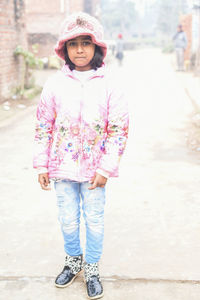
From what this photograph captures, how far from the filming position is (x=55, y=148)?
7.86 ft

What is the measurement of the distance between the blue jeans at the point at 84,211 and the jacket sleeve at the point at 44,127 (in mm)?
177

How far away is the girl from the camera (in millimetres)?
2307

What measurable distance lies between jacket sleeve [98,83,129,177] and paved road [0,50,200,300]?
818 mm

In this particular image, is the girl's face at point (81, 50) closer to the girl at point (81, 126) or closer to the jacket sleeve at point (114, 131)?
the girl at point (81, 126)

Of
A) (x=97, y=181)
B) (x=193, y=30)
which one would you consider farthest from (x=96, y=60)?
(x=193, y=30)

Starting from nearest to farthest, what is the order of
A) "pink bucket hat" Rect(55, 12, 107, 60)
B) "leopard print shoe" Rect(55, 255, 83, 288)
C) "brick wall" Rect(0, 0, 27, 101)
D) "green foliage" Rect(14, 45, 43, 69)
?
1. "pink bucket hat" Rect(55, 12, 107, 60)
2. "leopard print shoe" Rect(55, 255, 83, 288)
3. "brick wall" Rect(0, 0, 27, 101)
4. "green foliage" Rect(14, 45, 43, 69)

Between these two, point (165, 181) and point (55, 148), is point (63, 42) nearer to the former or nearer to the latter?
point (55, 148)

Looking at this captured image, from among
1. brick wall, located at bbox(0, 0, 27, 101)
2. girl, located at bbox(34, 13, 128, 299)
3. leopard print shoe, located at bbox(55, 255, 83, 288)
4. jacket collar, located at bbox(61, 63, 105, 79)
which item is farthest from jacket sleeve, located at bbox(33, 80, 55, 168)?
brick wall, located at bbox(0, 0, 27, 101)

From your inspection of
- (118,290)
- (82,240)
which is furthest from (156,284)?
(82,240)

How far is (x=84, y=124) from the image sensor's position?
2.32m

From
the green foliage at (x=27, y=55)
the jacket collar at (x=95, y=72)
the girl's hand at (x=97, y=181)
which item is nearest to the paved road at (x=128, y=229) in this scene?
the girl's hand at (x=97, y=181)

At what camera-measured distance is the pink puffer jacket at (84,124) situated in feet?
7.59

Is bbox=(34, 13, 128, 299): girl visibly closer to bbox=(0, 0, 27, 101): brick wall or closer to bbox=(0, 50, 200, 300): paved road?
bbox=(0, 50, 200, 300): paved road

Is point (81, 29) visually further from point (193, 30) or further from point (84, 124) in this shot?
point (193, 30)
